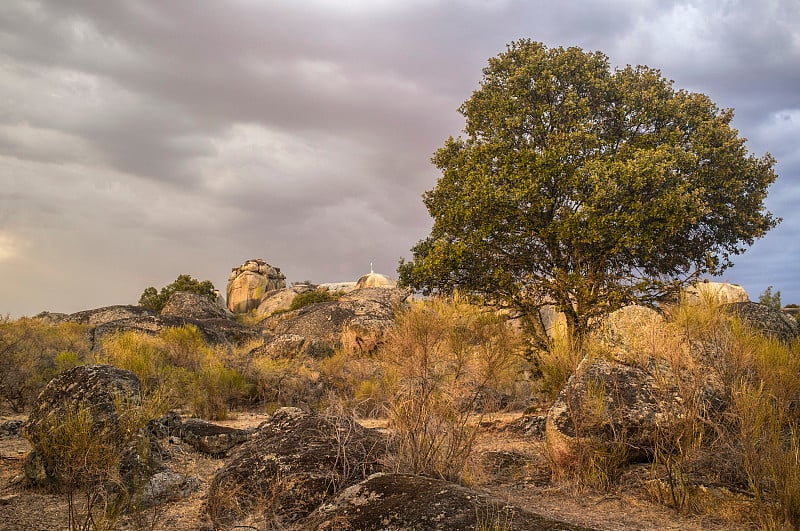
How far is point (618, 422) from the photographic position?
6512 millimetres

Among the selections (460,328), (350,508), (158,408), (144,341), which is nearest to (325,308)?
(144,341)

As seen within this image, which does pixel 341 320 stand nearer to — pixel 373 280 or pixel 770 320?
pixel 770 320

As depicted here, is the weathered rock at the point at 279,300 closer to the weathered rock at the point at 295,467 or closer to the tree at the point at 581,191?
the tree at the point at 581,191

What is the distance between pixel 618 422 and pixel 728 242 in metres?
9.63

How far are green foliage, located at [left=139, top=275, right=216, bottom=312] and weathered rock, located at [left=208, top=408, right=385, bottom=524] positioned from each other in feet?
108

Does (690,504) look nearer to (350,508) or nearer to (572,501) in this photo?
(572,501)

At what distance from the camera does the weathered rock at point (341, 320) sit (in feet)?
61.8

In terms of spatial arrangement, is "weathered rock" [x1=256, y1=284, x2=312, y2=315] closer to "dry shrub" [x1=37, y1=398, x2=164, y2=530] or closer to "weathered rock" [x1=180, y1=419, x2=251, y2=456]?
"weathered rock" [x1=180, y1=419, x2=251, y2=456]

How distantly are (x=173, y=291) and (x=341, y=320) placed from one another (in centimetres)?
2349

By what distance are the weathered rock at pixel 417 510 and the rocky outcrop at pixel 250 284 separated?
1687 inches

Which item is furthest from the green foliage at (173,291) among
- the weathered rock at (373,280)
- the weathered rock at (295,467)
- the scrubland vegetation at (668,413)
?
the weathered rock at (295,467)

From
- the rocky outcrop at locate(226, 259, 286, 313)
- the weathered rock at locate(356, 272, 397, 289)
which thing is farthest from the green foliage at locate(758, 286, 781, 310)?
the rocky outcrop at locate(226, 259, 286, 313)

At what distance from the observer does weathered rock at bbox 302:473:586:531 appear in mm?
3793

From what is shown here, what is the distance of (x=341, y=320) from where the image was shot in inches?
803
